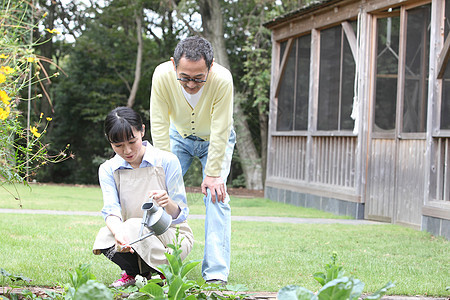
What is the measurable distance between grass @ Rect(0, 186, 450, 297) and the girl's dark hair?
2.80 ft

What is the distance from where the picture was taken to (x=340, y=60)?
993 centimetres

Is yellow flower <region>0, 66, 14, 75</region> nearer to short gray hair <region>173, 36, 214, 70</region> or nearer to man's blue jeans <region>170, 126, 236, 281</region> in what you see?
short gray hair <region>173, 36, 214, 70</region>

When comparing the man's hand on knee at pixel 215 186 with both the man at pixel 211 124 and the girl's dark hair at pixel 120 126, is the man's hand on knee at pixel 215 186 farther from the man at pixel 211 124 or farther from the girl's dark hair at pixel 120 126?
the girl's dark hair at pixel 120 126

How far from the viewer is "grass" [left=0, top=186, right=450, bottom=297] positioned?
13.3 ft

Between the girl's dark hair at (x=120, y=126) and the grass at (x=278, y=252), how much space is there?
2.80ft

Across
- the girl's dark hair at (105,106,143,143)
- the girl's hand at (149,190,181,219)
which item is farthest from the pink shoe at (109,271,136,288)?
the girl's dark hair at (105,106,143,143)

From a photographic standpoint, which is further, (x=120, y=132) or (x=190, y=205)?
(x=190, y=205)

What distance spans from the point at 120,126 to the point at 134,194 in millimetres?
495

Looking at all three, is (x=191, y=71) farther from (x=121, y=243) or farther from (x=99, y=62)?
(x=99, y=62)

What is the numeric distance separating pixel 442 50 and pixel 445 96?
1.81ft

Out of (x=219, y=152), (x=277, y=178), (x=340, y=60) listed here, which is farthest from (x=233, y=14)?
(x=219, y=152)

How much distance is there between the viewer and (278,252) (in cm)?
543

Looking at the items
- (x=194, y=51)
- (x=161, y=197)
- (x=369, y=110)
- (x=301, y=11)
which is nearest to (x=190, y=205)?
(x=369, y=110)

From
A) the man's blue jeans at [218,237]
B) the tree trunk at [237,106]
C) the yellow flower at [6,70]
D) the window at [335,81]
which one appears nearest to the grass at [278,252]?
the man's blue jeans at [218,237]
